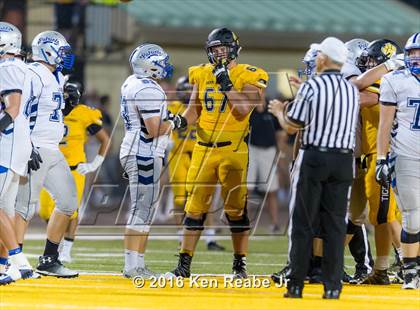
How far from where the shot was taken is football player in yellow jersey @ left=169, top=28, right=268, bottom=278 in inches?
398

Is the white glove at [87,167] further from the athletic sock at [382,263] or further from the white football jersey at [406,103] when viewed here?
the white football jersey at [406,103]

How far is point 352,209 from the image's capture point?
10164 mm

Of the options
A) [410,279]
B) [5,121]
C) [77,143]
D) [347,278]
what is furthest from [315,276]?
[77,143]

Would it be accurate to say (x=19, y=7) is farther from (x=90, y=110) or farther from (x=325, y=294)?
(x=325, y=294)

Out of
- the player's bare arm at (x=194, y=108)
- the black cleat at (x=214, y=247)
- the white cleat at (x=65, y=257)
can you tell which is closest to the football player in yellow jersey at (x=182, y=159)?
the black cleat at (x=214, y=247)

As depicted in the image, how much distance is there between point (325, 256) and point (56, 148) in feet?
8.69

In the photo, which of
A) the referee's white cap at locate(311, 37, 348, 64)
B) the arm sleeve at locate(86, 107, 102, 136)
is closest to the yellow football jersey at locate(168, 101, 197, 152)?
the arm sleeve at locate(86, 107, 102, 136)

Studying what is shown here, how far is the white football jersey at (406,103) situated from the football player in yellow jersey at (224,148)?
4.15 ft

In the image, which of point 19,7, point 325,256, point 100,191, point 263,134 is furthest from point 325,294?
point 100,191

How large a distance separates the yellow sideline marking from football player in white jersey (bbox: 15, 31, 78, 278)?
490 mm

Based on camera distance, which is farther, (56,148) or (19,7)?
(19,7)

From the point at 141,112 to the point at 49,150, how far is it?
0.82m

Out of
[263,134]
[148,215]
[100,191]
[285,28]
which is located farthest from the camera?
[285,28]

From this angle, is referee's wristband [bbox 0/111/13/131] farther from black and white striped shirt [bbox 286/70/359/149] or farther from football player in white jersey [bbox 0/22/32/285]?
black and white striped shirt [bbox 286/70/359/149]
